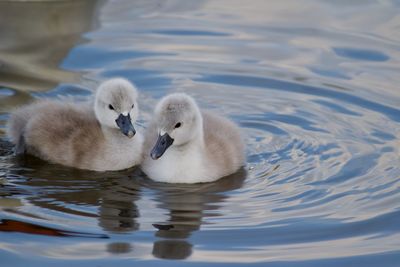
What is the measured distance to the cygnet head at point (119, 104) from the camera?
6684 mm

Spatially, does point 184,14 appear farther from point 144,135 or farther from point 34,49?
point 144,135

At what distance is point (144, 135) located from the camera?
721cm

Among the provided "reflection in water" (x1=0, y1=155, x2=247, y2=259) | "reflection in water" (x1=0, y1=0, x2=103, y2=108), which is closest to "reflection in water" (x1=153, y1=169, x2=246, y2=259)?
"reflection in water" (x1=0, y1=155, x2=247, y2=259)

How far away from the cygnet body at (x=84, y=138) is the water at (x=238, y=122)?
4.3 inches

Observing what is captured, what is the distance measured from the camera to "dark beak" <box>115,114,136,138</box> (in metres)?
6.65

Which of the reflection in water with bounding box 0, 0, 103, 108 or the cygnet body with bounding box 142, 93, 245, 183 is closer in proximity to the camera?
the cygnet body with bounding box 142, 93, 245, 183

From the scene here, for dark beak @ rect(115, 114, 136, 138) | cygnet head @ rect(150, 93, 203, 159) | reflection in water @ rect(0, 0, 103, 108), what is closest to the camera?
cygnet head @ rect(150, 93, 203, 159)

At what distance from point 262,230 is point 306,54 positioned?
407cm

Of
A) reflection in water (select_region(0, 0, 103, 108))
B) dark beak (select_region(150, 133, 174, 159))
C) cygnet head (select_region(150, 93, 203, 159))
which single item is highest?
reflection in water (select_region(0, 0, 103, 108))

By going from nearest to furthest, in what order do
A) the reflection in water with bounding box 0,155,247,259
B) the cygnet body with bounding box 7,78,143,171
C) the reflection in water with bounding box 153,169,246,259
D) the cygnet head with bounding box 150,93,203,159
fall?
1. the reflection in water with bounding box 153,169,246,259
2. the reflection in water with bounding box 0,155,247,259
3. the cygnet head with bounding box 150,93,203,159
4. the cygnet body with bounding box 7,78,143,171

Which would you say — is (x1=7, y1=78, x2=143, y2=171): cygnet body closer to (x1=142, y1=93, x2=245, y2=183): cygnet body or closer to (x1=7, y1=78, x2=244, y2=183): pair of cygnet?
(x1=7, y1=78, x2=244, y2=183): pair of cygnet

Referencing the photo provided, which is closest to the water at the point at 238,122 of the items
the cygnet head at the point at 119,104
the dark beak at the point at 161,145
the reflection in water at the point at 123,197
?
the reflection in water at the point at 123,197

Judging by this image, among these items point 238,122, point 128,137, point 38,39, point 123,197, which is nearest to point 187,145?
point 128,137

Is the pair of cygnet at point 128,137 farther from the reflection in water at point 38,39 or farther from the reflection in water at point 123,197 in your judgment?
the reflection in water at point 38,39
